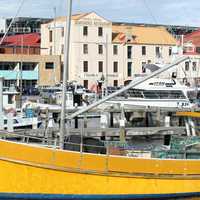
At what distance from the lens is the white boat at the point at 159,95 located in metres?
44.3

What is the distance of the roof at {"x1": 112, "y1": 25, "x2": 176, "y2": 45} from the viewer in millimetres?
89062

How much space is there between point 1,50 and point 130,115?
169ft

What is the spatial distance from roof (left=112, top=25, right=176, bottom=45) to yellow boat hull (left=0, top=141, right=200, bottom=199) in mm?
71570

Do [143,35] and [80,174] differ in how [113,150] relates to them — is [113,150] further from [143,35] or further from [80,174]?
[143,35]

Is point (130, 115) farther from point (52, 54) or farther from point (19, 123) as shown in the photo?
point (52, 54)

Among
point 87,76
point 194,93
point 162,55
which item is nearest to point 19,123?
point 194,93

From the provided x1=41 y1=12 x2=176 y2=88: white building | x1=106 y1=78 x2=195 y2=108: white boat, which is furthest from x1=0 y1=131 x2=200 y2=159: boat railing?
x1=41 y1=12 x2=176 y2=88: white building

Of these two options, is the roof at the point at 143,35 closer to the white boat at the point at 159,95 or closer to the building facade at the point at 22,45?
the building facade at the point at 22,45

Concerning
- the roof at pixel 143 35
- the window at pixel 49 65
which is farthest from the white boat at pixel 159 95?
the roof at pixel 143 35

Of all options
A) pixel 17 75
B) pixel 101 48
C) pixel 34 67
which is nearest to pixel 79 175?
pixel 17 75

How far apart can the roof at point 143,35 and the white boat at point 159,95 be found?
4108 centimetres

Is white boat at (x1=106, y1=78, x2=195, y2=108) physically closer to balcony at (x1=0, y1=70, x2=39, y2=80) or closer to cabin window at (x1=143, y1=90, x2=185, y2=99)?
cabin window at (x1=143, y1=90, x2=185, y2=99)

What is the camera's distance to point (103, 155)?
15.7 metres

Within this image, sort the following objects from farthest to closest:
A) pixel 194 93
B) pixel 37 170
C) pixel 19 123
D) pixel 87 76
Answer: pixel 87 76, pixel 194 93, pixel 19 123, pixel 37 170
